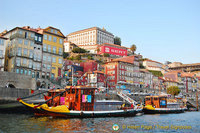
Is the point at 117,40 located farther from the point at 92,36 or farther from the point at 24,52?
the point at 24,52

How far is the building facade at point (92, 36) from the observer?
163 m

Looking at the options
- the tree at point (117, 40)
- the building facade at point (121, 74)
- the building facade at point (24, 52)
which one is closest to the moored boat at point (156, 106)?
the building facade at point (121, 74)

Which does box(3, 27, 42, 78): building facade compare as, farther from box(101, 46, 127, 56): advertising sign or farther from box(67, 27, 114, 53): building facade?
box(67, 27, 114, 53): building facade

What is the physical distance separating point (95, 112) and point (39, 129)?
1334 cm

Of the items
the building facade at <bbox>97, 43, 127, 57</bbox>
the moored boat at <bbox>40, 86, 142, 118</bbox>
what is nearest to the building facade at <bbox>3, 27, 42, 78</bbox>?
the moored boat at <bbox>40, 86, 142, 118</bbox>

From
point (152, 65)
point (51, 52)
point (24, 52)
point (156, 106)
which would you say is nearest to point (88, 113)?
point (156, 106)

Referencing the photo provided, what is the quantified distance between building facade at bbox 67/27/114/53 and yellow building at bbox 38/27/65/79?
92205mm

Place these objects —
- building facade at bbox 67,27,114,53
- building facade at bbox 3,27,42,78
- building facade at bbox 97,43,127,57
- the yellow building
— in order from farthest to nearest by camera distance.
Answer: building facade at bbox 67,27,114,53 → building facade at bbox 97,43,127,57 → the yellow building → building facade at bbox 3,27,42,78

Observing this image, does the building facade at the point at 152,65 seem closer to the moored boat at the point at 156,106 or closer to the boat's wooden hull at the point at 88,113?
the moored boat at the point at 156,106

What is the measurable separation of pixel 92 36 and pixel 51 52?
104m

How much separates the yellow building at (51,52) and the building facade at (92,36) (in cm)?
9220

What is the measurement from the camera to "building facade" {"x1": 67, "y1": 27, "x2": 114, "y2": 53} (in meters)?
163

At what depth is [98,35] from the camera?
164m

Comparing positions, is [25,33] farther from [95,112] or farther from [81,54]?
[81,54]
